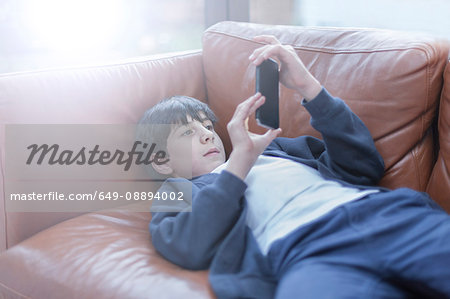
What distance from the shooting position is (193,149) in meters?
1.28

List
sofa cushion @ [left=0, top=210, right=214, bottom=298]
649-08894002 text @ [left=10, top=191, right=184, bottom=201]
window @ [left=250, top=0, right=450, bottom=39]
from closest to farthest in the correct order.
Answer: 1. sofa cushion @ [left=0, top=210, right=214, bottom=298]
2. 649-08894002 text @ [left=10, top=191, right=184, bottom=201]
3. window @ [left=250, top=0, right=450, bottom=39]

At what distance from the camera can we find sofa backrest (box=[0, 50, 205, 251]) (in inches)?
48.6

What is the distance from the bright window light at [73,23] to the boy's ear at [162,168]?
0.91 metres

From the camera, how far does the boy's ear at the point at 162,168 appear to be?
4.47 feet

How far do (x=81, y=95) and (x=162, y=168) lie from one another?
0.31m

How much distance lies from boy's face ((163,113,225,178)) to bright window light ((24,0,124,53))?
963mm

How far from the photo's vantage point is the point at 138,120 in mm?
1435

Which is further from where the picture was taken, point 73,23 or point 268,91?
point 73,23

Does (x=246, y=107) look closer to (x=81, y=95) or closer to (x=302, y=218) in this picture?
(x=302, y=218)

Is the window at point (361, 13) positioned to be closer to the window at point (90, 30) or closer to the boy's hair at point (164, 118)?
the window at point (90, 30)

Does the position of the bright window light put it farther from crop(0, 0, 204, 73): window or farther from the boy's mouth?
the boy's mouth

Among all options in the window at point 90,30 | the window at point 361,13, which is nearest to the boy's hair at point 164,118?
the window at point 90,30
